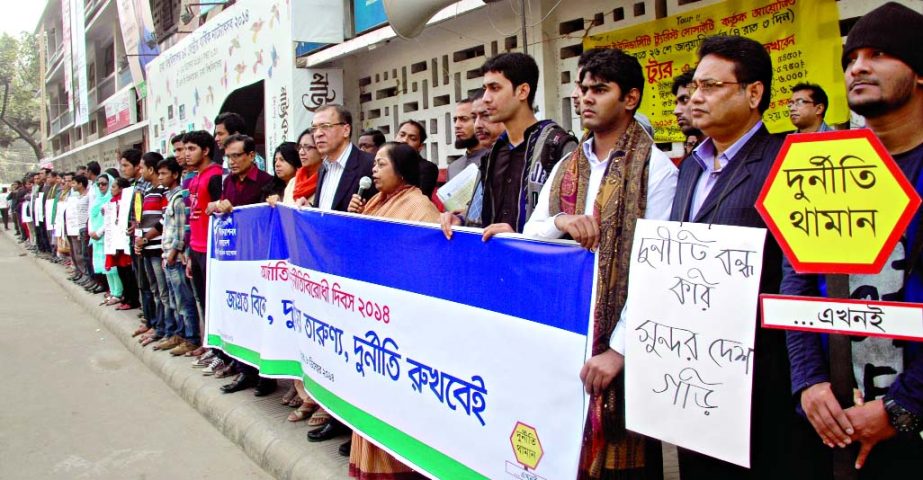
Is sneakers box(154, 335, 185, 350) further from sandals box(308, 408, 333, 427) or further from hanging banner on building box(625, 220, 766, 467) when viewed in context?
hanging banner on building box(625, 220, 766, 467)

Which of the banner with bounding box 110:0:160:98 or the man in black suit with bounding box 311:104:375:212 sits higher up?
the banner with bounding box 110:0:160:98

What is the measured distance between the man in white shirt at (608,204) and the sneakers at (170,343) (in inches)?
199

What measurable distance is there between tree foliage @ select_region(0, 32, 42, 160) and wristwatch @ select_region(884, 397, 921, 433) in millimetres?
57547

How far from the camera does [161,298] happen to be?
6.70m

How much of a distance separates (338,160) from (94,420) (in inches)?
98.5

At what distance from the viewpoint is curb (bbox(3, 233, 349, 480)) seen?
12.4 feet

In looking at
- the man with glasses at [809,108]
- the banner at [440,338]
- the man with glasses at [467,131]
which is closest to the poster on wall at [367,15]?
the man with glasses at [467,131]

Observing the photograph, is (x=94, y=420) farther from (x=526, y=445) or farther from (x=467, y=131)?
(x=526, y=445)

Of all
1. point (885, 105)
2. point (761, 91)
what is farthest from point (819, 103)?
point (885, 105)

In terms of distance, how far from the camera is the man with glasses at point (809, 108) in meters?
4.11

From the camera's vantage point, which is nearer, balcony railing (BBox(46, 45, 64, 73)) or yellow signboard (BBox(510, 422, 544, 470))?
yellow signboard (BBox(510, 422, 544, 470))

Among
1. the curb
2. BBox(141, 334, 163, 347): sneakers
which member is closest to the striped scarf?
the curb

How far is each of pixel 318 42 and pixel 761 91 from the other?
7607mm

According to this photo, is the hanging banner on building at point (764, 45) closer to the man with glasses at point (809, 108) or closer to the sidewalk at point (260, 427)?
the man with glasses at point (809, 108)
